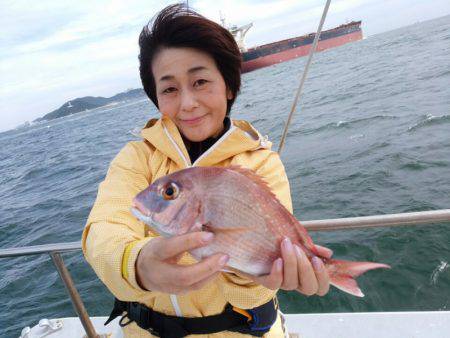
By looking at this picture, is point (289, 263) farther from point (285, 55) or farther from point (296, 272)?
point (285, 55)

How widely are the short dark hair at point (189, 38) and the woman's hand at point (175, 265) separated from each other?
4.04 ft

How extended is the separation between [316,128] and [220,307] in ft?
46.6

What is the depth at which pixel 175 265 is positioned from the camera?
135 cm

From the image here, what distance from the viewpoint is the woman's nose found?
6.81ft

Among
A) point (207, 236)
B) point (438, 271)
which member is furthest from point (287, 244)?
point (438, 271)

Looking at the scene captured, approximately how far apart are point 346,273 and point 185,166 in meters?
1.07

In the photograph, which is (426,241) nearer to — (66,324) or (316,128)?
(66,324)

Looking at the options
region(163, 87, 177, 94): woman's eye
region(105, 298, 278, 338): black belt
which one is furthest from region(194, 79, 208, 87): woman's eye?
region(105, 298, 278, 338): black belt

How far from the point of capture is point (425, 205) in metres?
7.24

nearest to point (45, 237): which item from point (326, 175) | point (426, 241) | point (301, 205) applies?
point (301, 205)

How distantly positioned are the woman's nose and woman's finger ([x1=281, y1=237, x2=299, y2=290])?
3.21 ft

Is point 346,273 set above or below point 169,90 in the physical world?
below

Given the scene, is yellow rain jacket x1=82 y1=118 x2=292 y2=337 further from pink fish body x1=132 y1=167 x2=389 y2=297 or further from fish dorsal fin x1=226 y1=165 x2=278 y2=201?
fish dorsal fin x1=226 y1=165 x2=278 y2=201

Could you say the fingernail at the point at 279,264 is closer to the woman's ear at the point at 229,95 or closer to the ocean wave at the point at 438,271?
the woman's ear at the point at 229,95
